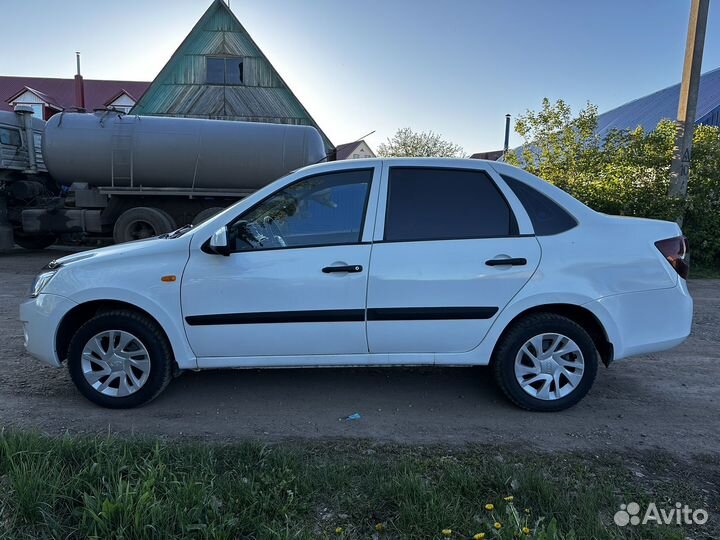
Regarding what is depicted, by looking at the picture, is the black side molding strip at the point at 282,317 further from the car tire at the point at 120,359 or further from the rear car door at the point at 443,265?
the car tire at the point at 120,359

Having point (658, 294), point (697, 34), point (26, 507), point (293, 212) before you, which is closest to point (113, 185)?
point (293, 212)

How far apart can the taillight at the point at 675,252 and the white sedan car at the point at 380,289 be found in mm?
11

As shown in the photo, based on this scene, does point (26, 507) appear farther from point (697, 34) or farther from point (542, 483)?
point (697, 34)

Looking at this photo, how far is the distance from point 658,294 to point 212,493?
3172mm

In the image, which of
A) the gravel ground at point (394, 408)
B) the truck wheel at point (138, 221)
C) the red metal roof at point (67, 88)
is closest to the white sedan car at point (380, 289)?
the gravel ground at point (394, 408)

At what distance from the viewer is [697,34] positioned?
28.2 feet

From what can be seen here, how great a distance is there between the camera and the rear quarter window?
3.60 metres

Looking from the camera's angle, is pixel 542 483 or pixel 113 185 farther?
pixel 113 185

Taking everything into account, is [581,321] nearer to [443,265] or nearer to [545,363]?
[545,363]

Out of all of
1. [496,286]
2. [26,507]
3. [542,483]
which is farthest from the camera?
[496,286]

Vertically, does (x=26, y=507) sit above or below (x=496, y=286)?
below

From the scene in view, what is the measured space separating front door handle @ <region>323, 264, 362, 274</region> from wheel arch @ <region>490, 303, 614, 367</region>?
44.7 inches

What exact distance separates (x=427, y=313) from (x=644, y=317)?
1.56 meters

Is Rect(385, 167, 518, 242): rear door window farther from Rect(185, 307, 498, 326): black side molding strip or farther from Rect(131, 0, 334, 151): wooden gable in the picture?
Rect(131, 0, 334, 151): wooden gable
